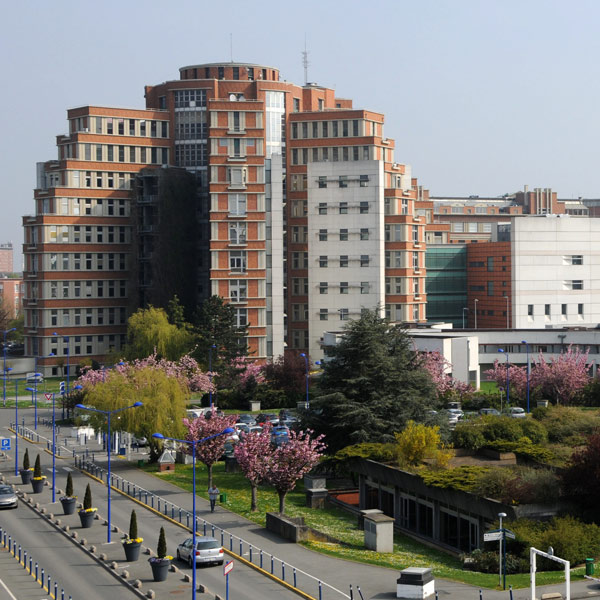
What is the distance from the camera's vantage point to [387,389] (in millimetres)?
70375

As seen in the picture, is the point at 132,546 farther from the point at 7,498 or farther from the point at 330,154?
the point at 330,154

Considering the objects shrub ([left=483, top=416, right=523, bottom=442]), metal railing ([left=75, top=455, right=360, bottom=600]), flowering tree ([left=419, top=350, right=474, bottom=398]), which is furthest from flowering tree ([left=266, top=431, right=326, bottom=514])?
flowering tree ([left=419, top=350, right=474, bottom=398])

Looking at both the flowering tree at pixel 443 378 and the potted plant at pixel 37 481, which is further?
the flowering tree at pixel 443 378

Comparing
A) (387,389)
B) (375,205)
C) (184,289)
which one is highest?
(375,205)

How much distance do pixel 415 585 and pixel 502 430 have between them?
966 inches

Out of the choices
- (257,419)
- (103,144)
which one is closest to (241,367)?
(257,419)

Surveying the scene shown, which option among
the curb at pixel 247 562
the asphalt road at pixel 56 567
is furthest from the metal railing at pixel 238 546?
the asphalt road at pixel 56 567

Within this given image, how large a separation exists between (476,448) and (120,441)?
32436 mm

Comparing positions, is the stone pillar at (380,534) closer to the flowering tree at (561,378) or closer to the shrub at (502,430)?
the shrub at (502,430)

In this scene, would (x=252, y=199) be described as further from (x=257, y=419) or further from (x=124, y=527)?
(x=124, y=527)

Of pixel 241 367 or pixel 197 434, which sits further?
pixel 241 367

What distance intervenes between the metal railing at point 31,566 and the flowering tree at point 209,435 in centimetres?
1366

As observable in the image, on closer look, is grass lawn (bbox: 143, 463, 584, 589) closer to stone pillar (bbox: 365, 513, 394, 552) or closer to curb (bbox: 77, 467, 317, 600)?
stone pillar (bbox: 365, 513, 394, 552)

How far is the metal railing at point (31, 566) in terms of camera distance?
43.5 meters
